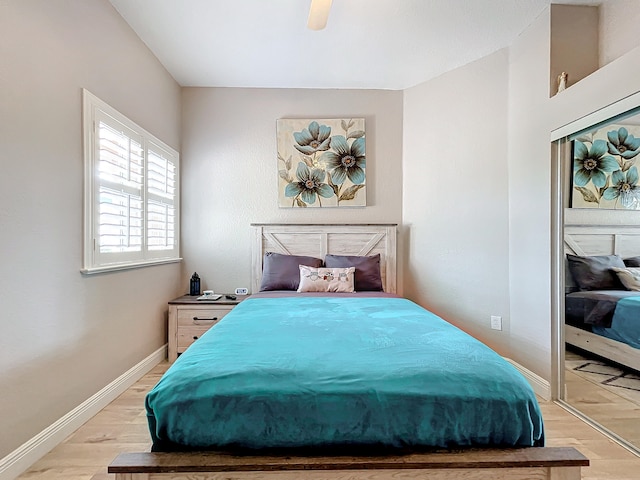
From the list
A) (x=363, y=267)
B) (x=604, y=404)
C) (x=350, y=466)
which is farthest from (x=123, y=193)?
(x=604, y=404)

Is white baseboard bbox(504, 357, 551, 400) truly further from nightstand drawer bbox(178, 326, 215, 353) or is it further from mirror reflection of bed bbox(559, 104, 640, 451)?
nightstand drawer bbox(178, 326, 215, 353)

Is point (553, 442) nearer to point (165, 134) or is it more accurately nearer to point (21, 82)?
point (21, 82)

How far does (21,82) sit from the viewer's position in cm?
183

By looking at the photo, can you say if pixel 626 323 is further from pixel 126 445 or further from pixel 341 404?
pixel 126 445

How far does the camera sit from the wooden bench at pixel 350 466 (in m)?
1.23

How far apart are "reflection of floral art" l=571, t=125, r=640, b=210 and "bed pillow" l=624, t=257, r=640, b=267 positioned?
11.6 inches

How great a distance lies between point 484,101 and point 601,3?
3.20ft

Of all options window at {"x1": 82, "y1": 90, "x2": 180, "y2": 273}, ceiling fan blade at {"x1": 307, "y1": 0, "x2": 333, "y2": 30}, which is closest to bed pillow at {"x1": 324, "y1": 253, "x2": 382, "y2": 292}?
window at {"x1": 82, "y1": 90, "x2": 180, "y2": 273}

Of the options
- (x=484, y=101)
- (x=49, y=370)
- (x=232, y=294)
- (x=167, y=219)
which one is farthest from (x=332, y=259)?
(x=49, y=370)

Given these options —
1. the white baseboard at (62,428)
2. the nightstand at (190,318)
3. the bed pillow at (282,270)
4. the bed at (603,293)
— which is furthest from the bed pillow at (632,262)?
the white baseboard at (62,428)

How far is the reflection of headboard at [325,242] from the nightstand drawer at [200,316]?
549 mm

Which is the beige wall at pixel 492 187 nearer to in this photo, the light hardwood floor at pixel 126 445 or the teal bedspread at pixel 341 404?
the light hardwood floor at pixel 126 445

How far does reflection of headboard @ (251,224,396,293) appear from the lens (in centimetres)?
386

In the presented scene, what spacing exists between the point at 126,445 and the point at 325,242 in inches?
95.0
